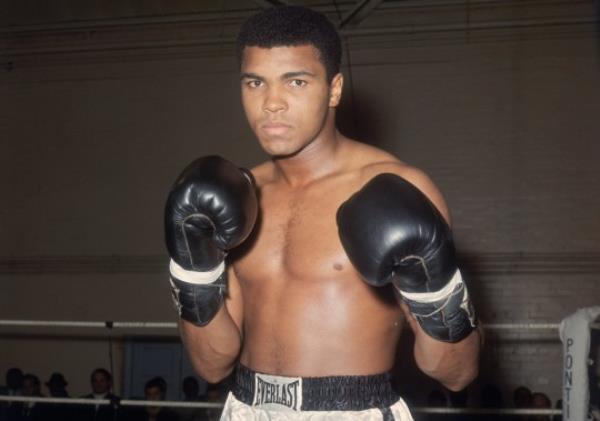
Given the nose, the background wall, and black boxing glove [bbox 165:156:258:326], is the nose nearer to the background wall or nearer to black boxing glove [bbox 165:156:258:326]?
black boxing glove [bbox 165:156:258:326]

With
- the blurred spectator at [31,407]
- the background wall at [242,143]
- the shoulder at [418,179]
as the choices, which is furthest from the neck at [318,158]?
the background wall at [242,143]

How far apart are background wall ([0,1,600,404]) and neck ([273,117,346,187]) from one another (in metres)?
4.14

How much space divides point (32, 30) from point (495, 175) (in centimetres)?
451

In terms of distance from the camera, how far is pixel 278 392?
4.73ft

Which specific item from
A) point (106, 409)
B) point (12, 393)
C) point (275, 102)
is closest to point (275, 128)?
point (275, 102)

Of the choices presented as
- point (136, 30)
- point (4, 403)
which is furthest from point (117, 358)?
point (136, 30)

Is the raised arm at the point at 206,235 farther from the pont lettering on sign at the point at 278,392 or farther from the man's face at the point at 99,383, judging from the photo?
the man's face at the point at 99,383

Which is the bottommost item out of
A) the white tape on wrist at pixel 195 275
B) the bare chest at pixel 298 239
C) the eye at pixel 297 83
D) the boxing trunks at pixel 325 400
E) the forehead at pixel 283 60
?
the boxing trunks at pixel 325 400

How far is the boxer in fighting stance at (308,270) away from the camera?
4.34ft

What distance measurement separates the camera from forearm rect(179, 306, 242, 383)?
156 centimetres

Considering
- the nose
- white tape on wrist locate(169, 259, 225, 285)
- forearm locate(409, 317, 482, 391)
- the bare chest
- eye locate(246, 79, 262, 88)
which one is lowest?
forearm locate(409, 317, 482, 391)

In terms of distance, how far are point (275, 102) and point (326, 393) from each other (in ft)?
2.02

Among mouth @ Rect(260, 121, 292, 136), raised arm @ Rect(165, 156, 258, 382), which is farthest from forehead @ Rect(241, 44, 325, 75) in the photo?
raised arm @ Rect(165, 156, 258, 382)

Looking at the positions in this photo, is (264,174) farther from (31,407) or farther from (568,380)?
(31,407)
